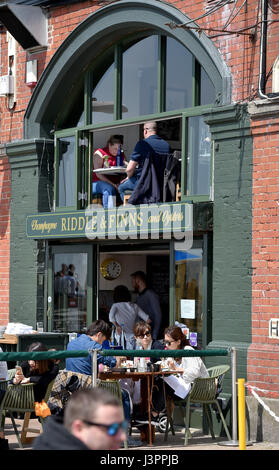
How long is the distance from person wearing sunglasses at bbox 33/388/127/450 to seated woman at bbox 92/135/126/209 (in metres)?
10.5

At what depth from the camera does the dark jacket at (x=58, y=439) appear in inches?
165

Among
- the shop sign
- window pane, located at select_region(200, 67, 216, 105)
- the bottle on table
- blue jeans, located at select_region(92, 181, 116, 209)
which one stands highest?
window pane, located at select_region(200, 67, 216, 105)

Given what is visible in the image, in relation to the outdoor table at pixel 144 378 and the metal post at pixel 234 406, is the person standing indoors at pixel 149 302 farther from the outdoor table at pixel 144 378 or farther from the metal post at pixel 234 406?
the metal post at pixel 234 406

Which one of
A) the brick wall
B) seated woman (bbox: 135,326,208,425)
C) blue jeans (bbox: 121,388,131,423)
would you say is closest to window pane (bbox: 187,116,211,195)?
the brick wall

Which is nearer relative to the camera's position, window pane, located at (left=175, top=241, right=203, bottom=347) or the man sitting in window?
window pane, located at (left=175, top=241, right=203, bottom=347)

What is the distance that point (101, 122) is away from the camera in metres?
14.8

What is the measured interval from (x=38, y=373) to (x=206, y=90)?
14.6ft

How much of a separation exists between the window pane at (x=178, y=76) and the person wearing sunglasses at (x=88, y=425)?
939 centimetres

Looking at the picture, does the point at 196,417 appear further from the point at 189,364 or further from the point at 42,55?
the point at 42,55

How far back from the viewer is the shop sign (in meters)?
12.7

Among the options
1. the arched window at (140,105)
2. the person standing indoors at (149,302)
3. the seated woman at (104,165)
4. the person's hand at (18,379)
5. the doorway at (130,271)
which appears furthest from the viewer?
the doorway at (130,271)

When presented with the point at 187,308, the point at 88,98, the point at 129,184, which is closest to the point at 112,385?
the point at 187,308

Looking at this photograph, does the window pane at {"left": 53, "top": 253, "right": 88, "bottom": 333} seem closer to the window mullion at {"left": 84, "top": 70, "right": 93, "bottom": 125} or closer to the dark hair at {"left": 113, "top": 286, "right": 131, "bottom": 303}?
the dark hair at {"left": 113, "top": 286, "right": 131, "bottom": 303}

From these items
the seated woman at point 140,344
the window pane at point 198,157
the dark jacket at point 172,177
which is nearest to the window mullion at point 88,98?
the dark jacket at point 172,177
